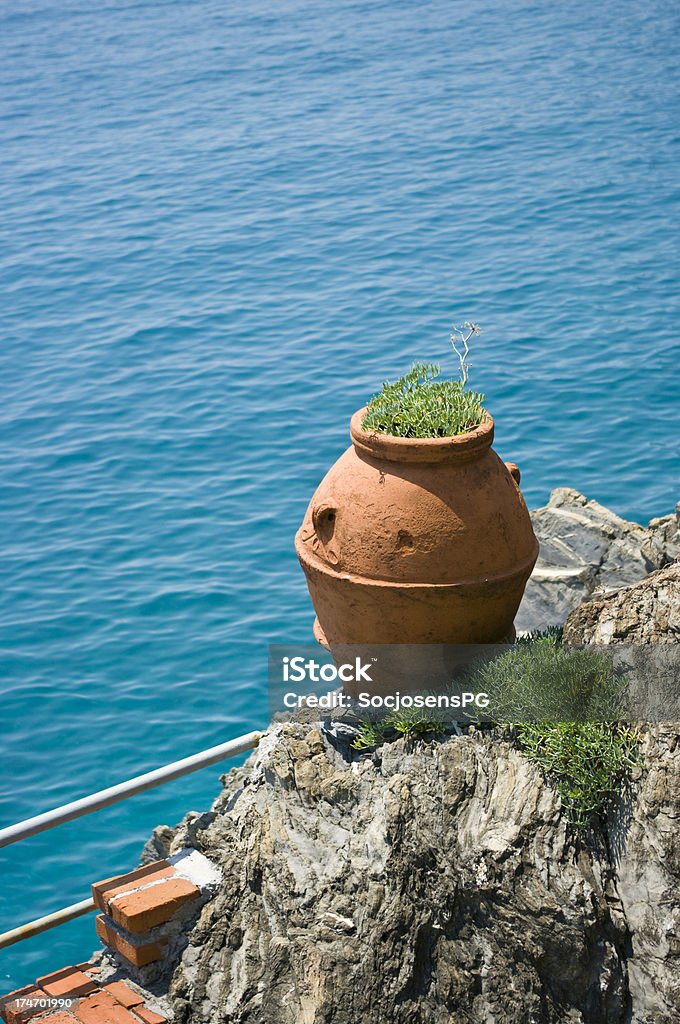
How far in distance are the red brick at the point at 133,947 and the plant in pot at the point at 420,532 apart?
1299 mm

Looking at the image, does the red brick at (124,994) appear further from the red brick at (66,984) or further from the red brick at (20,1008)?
the red brick at (20,1008)

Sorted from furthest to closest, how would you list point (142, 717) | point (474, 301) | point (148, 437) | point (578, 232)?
point (578, 232)
point (474, 301)
point (148, 437)
point (142, 717)

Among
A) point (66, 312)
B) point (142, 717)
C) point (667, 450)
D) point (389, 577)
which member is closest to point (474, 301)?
point (667, 450)

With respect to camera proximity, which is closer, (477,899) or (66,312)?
(477,899)

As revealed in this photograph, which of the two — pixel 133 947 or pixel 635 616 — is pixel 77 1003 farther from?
pixel 635 616

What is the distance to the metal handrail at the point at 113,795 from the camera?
425 centimetres

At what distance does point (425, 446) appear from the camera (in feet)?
14.0

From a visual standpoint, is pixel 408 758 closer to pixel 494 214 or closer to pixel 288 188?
pixel 494 214

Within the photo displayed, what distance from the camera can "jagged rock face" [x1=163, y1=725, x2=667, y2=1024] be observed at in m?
3.82

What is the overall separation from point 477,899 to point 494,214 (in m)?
12.9

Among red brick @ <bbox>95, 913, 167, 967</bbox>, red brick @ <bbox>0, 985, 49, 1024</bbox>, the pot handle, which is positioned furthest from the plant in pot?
red brick @ <bbox>0, 985, 49, 1024</bbox>

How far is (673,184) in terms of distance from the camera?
53.6 feet

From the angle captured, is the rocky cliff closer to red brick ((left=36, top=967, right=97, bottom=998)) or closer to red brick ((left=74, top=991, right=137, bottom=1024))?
red brick ((left=74, top=991, right=137, bottom=1024))

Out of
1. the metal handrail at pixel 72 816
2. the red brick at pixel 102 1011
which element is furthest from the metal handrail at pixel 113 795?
the red brick at pixel 102 1011
